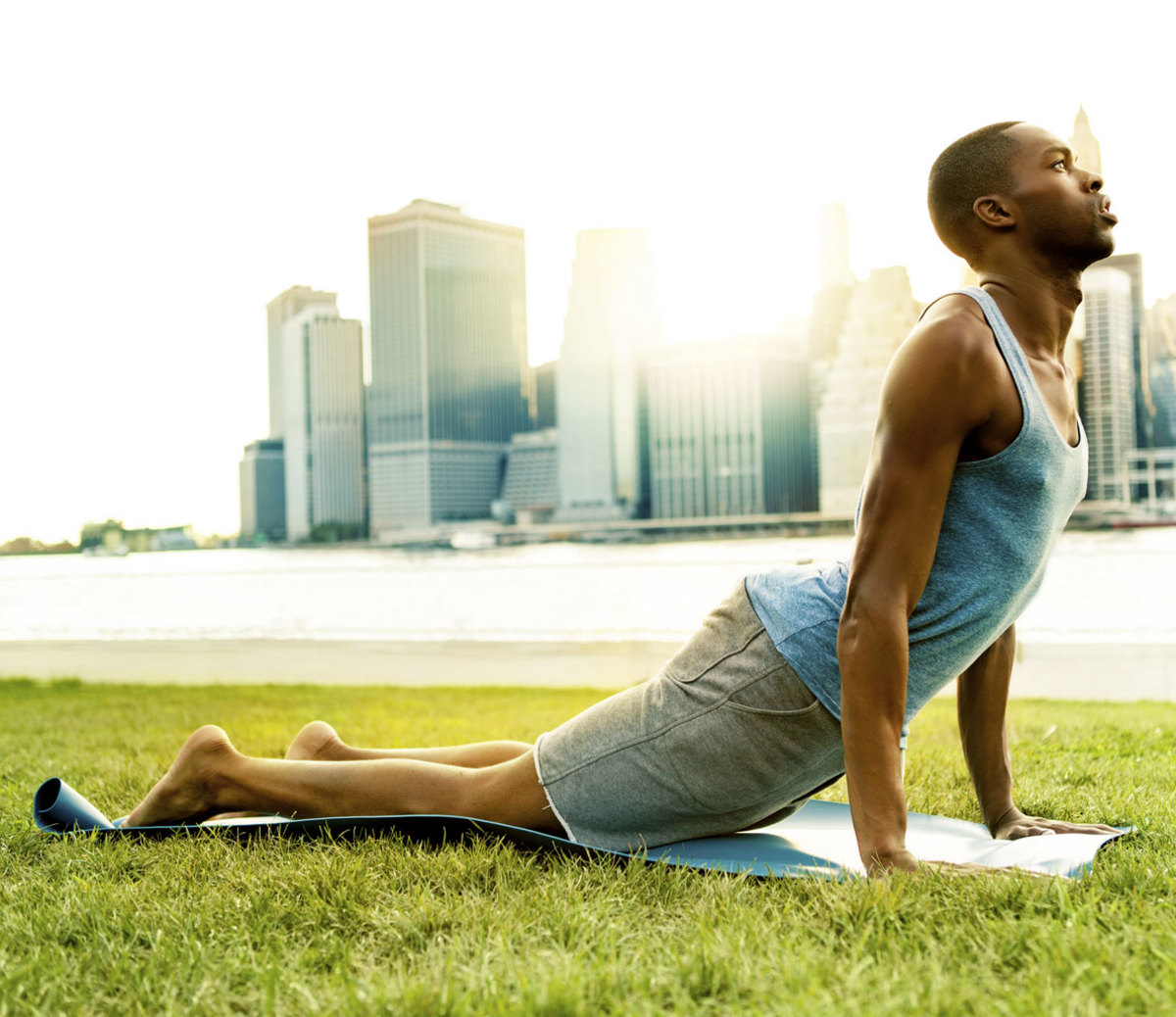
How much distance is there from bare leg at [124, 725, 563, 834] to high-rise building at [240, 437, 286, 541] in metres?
94.6

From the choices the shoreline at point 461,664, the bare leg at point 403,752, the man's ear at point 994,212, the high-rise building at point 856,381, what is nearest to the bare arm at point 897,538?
the man's ear at point 994,212

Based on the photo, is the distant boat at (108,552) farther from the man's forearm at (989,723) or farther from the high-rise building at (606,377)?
the man's forearm at (989,723)

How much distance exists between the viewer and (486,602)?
29625 mm

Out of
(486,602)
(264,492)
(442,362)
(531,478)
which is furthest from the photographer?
(442,362)

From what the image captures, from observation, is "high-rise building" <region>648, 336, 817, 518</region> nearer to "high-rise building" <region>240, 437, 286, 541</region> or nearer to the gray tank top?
"high-rise building" <region>240, 437, 286, 541</region>

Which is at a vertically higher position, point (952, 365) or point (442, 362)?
point (442, 362)

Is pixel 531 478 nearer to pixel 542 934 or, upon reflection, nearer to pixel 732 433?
pixel 732 433

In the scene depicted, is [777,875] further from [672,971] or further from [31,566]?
[31,566]

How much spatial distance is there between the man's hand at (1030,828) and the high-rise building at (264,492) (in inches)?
3748

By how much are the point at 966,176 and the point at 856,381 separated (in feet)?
283

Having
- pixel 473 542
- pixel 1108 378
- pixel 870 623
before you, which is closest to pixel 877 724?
pixel 870 623

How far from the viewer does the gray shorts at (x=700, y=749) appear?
1.89m

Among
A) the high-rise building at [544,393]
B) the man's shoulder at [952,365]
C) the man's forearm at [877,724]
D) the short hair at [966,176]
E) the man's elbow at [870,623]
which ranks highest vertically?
the high-rise building at [544,393]

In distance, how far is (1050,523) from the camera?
185cm
